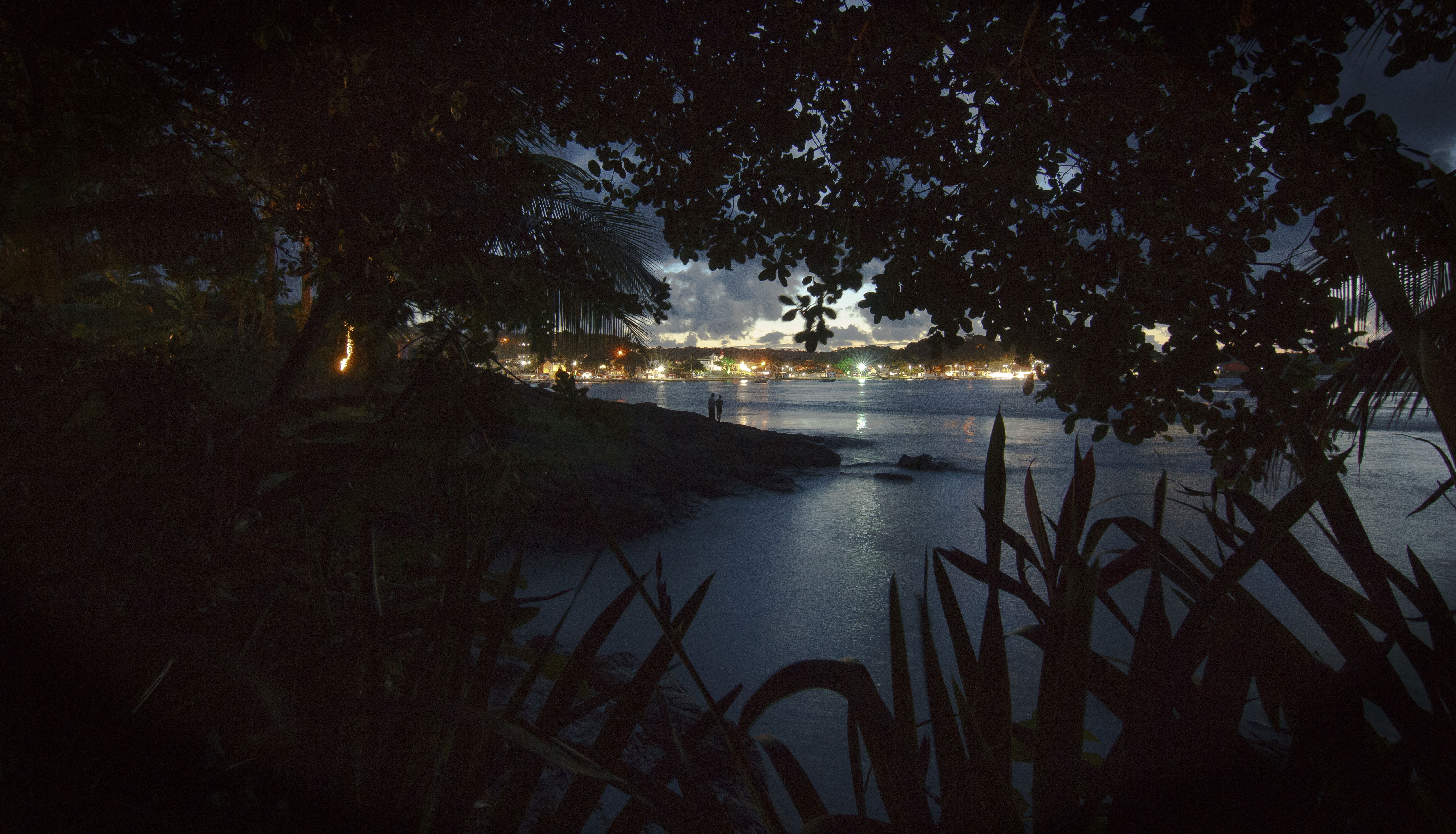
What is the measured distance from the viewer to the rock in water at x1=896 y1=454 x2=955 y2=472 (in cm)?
1572

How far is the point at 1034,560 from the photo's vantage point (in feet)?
3.50

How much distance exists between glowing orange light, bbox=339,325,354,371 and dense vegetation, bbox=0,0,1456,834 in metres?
0.04

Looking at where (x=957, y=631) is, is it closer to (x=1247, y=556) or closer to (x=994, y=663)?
(x=994, y=663)

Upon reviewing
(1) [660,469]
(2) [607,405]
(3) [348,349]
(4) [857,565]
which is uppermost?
(3) [348,349]

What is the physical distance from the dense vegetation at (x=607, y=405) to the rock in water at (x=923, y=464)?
1317 centimetres

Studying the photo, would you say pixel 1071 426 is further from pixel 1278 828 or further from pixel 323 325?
pixel 323 325

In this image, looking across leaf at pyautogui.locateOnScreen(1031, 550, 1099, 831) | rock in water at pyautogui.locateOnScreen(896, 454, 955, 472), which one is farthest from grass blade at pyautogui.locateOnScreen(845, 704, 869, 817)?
rock in water at pyautogui.locateOnScreen(896, 454, 955, 472)

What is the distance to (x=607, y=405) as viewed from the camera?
2666mm

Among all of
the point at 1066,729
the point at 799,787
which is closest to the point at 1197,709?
the point at 1066,729

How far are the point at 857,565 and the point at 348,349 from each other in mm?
6754

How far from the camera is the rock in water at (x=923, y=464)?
15.7 meters

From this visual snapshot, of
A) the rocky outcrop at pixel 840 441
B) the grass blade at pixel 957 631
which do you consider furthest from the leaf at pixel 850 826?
the rocky outcrop at pixel 840 441

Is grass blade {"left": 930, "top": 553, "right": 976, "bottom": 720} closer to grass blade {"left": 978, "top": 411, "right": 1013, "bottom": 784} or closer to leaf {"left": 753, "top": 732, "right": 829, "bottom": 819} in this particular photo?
grass blade {"left": 978, "top": 411, "right": 1013, "bottom": 784}

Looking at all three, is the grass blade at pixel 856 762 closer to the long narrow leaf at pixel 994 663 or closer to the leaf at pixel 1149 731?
the long narrow leaf at pixel 994 663
